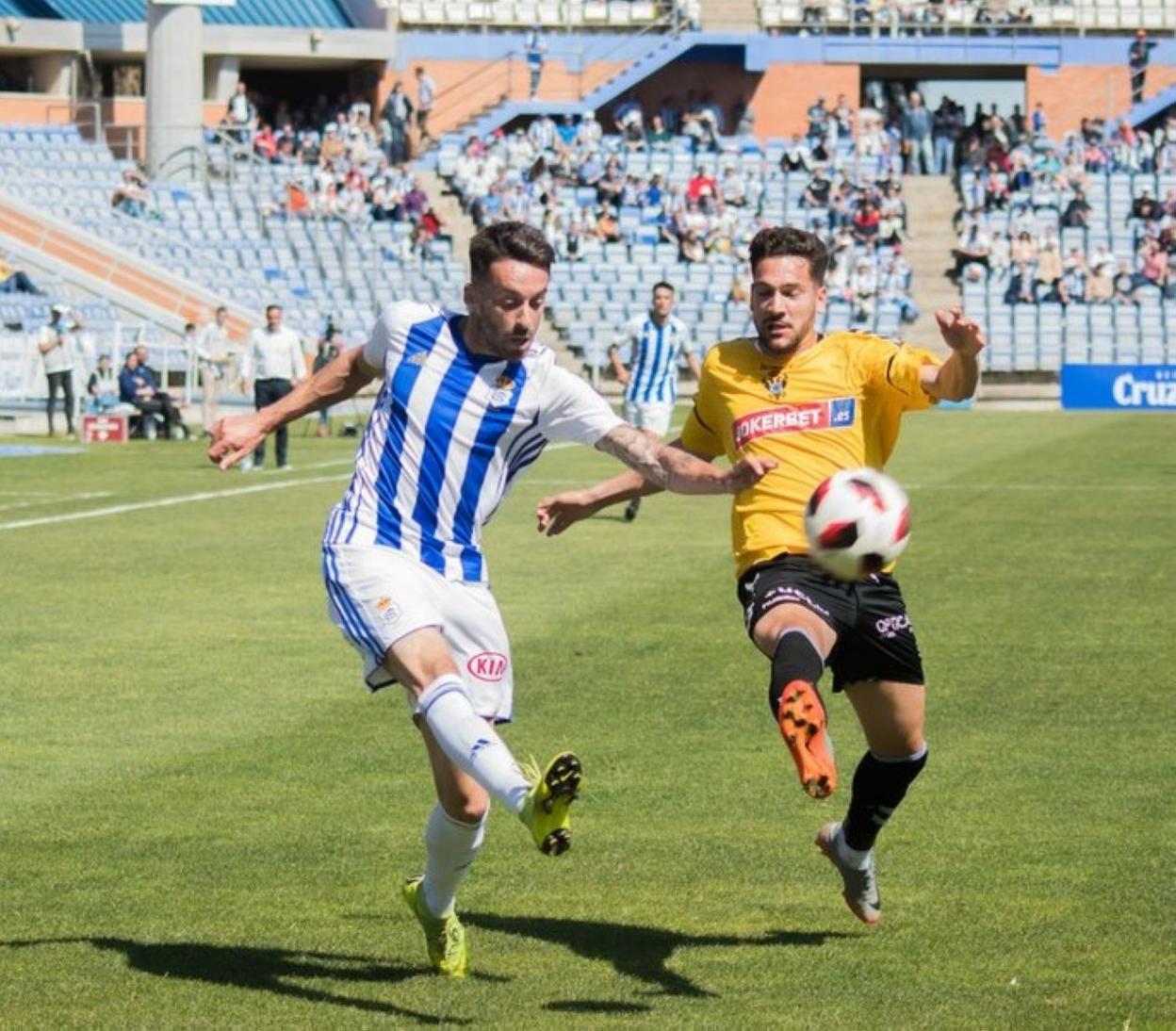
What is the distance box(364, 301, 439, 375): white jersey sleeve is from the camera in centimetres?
716

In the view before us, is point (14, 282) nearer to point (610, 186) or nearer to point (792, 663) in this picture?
point (610, 186)

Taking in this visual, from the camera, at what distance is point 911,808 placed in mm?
9570

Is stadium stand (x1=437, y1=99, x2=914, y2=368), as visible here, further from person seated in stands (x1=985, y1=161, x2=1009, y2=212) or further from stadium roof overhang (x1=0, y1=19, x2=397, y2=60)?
stadium roof overhang (x1=0, y1=19, x2=397, y2=60)

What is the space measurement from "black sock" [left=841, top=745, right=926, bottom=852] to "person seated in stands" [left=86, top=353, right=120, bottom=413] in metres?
29.2

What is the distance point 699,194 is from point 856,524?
46307 mm

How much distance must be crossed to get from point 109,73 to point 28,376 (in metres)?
19.4

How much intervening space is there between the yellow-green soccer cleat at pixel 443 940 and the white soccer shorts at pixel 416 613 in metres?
0.60

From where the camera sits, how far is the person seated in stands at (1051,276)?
5119 cm

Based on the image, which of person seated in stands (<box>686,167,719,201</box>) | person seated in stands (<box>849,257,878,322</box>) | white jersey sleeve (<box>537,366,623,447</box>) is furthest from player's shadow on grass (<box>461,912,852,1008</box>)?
person seated in stands (<box>686,167,719,201</box>)

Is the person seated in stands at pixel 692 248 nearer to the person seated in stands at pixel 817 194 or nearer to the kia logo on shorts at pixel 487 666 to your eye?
the person seated in stands at pixel 817 194

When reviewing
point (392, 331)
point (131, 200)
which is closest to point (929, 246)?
point (131, 200)

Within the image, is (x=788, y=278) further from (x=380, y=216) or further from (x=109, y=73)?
(x=109, y=73)

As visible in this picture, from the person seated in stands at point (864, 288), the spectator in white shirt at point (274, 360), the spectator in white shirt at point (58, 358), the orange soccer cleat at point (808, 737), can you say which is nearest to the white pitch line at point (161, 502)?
the spectator in white shirt at point (274, 360)

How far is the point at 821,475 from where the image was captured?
778 cm
